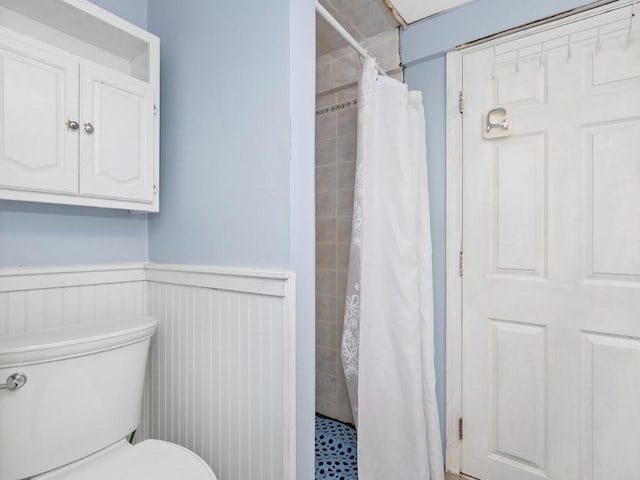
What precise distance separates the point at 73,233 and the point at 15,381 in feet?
1.80

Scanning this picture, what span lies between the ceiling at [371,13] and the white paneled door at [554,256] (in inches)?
10.5

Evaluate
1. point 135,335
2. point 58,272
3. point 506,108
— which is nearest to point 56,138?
point 58,272

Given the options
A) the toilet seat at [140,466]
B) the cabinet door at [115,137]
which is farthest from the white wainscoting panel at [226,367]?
the cabinet door at [115,137]

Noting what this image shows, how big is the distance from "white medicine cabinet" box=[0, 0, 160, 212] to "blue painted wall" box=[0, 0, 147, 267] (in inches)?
7.6

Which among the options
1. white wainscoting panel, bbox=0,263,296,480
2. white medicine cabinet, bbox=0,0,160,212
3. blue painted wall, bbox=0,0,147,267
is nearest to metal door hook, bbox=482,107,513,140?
white wainscoting panel, bbox=0,263,296,480

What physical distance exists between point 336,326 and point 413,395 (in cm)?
60

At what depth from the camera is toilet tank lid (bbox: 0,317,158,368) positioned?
2.98 ft

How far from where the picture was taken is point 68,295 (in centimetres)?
122

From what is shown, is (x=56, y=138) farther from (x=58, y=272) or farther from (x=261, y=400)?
(x=261, y=400)

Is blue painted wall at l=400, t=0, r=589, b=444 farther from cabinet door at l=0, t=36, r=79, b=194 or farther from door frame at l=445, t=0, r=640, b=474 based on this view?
cabinet door at l=0, t=36, r=79, b=194

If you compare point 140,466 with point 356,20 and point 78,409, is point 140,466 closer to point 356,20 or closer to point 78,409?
point 78,409

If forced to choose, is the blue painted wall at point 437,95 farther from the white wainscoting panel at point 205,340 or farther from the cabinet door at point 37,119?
the cabinet door at point 37,119

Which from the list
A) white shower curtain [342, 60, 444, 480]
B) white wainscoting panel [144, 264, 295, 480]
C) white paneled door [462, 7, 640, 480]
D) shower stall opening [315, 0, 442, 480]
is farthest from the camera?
shower stall opening [315, 0, 442, 480]

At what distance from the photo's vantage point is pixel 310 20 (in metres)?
1.07
